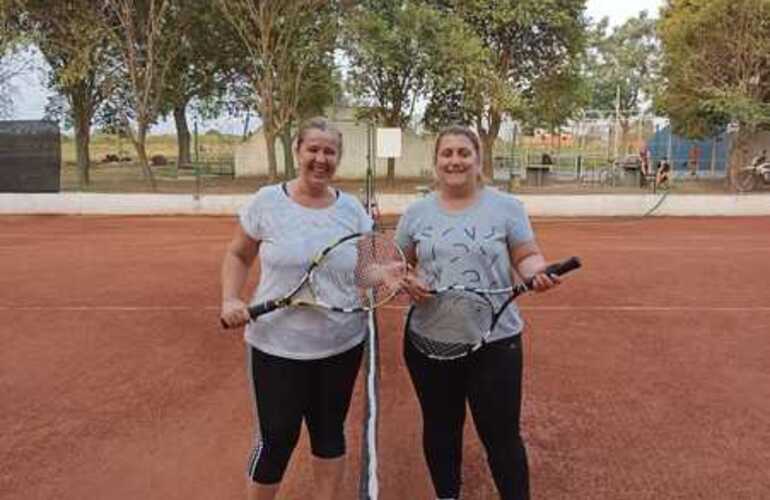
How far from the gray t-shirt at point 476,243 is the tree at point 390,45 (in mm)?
19988

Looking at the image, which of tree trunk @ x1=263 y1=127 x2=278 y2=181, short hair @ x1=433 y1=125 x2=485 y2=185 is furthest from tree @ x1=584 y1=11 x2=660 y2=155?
short hair @ x1=433 y1=125 x2=485 y2=185

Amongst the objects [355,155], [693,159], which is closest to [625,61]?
[693,159]

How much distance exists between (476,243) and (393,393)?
9.50 ft

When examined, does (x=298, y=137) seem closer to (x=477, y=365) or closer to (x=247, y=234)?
(x=247, y=234)

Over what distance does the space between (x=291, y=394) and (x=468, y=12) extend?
73.5ft

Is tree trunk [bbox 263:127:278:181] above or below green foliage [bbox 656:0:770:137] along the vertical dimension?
below

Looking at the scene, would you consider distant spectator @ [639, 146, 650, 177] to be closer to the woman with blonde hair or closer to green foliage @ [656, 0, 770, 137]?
green foliage @ [656, 0, 770, 137]

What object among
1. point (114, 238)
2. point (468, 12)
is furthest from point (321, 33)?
point (114, 238)

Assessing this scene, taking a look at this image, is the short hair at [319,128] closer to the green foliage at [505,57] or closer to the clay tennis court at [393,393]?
the clay tennis court at [393,393]

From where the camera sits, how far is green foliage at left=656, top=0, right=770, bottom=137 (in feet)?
72.2

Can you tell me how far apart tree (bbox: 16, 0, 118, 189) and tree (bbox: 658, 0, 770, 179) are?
1649 cm

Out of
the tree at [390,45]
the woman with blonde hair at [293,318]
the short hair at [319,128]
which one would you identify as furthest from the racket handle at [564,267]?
A: the tree at [390,45]

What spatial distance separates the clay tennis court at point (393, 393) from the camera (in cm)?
433

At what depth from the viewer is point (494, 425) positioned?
3.19 m
